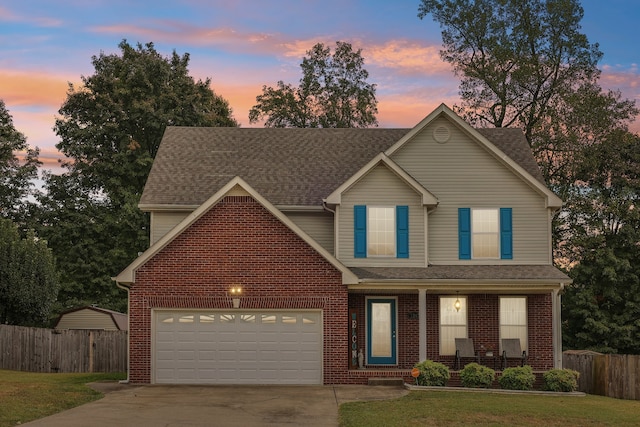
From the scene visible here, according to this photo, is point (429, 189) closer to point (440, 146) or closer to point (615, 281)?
point (440, 146)

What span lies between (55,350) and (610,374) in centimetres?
1884

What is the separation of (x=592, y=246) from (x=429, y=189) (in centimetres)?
1694

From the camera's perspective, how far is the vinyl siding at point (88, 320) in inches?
1576

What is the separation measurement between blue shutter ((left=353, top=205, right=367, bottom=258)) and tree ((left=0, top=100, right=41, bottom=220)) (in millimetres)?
26785

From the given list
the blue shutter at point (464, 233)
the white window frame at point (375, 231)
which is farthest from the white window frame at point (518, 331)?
the white window frame at point (375, 231)

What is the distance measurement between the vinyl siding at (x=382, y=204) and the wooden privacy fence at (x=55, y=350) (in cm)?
1071

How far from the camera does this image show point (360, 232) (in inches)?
1055

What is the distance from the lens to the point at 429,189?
2775 centimetres

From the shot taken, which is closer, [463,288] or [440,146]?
[463,288]

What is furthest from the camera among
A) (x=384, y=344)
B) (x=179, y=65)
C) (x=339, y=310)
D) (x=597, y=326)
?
(x=179, y=65)

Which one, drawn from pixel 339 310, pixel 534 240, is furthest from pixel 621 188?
pixel 339 310

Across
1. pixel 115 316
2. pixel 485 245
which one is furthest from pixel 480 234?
pixel 115 316

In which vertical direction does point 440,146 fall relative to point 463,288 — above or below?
above

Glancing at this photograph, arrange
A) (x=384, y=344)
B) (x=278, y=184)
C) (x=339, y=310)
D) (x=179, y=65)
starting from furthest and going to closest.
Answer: (x=179, y=65) < (x=278, y=184) < (x=384, y=344) < (x=339, y=310)
